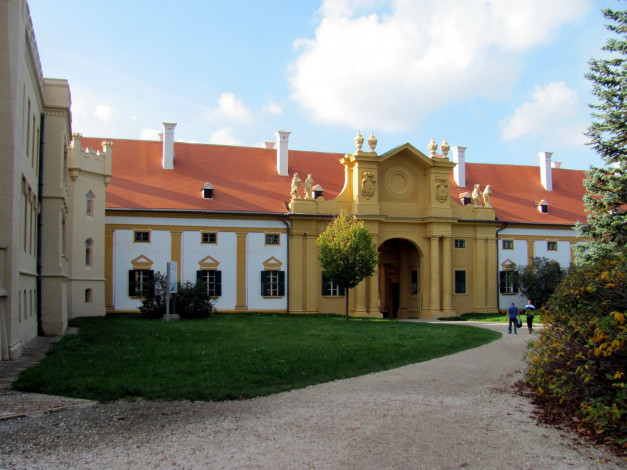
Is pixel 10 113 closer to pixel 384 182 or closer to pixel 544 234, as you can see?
pixel 384 182

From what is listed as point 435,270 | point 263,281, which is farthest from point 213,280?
point 435,270

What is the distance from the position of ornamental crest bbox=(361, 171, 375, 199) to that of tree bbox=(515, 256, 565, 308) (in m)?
10.4

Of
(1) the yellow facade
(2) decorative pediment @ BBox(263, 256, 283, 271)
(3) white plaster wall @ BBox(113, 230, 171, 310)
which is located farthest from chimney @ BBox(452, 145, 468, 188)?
(3) white plaster wall @ BBox(113, 230, 171, 310)

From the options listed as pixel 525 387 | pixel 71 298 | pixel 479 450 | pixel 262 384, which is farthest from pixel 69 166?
pixel 479 450

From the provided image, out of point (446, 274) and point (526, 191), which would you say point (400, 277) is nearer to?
point (446, 274)

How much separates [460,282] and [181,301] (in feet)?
59.5

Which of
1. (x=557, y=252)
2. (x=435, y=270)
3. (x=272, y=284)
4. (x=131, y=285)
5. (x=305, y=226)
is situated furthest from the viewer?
(x=557, y=252)

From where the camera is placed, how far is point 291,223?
121 ft

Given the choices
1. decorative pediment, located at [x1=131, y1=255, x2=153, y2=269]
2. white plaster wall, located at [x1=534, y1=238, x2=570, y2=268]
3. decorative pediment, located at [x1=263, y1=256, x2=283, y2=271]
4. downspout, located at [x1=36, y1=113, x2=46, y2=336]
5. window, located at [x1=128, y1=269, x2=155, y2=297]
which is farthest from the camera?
white plaster wall, located at [x1=534, y1=238, x2=570, y2=268]

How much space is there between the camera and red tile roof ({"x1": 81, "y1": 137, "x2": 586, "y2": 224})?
118 ft

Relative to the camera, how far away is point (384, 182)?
38.0 m

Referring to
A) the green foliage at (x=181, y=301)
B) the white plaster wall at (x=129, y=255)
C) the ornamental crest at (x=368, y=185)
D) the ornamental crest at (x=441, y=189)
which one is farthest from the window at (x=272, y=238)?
the ornamental crest at (x=441, y=189)

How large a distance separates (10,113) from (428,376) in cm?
1153

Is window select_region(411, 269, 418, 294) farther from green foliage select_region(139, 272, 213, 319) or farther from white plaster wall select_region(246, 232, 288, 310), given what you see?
green foliage select_region(139, 272, 213, 319)
